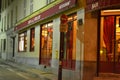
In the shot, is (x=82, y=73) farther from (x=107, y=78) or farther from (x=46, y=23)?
(x=46, y=23)

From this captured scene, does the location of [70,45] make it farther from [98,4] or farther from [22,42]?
[22,42]

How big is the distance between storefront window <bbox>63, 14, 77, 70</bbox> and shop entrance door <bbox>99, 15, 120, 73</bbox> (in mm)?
2541

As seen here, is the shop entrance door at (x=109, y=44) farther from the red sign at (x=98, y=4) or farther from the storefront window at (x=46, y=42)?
the storefront window at (x=46, y=42)

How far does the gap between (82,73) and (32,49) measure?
13216mm

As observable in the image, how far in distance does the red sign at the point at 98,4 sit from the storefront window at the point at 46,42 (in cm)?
→ 825

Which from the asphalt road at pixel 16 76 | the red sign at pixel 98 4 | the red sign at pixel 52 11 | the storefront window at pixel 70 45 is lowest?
the asphalt road at pixel 16 76

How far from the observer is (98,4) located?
53.9 ft

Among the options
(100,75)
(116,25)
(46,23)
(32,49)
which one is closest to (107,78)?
(100,75)

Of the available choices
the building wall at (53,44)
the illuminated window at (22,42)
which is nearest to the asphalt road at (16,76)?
the building wall at (53,44)

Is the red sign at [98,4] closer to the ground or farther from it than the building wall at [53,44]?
farther from it

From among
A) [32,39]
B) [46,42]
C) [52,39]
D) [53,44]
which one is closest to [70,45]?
[53,44]

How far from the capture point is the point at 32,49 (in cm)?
3081

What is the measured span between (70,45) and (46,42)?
6.04 m

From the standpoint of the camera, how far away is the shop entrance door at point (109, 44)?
57.8 ft
